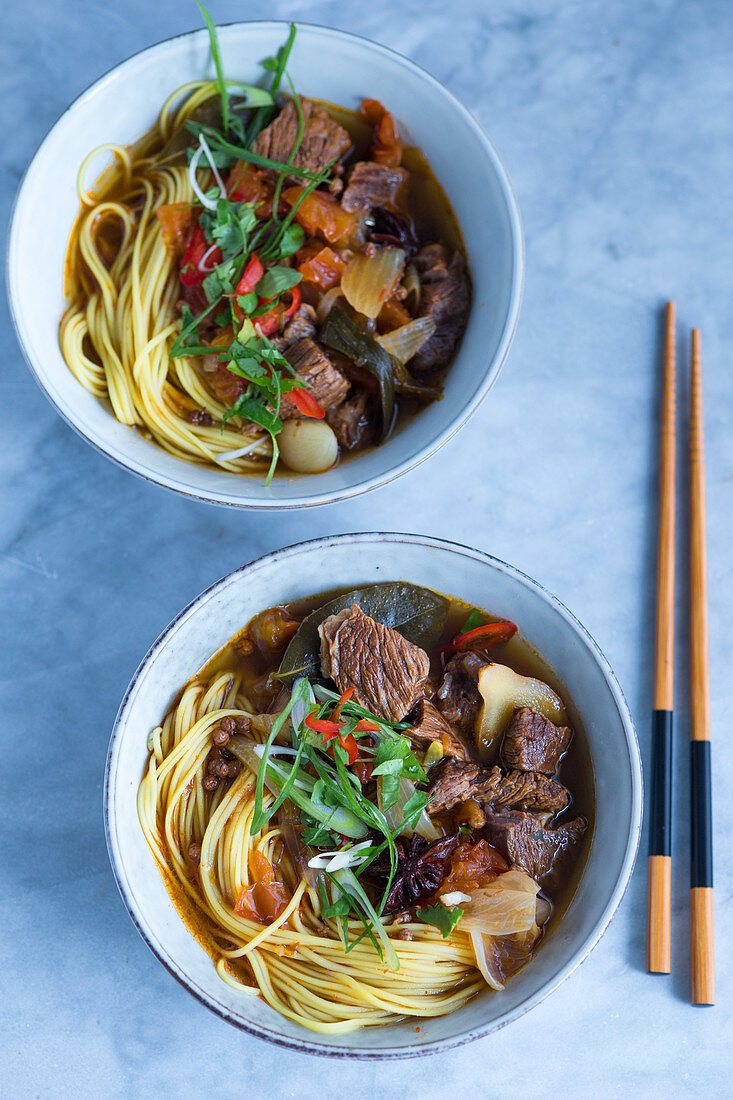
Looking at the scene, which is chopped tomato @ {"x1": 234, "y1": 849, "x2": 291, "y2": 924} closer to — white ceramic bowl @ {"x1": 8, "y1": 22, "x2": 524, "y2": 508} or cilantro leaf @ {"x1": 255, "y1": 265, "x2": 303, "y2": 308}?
white ceramic bowl @ {"x1": 8, "y1": 22, "x2": 524, "y2": 508}

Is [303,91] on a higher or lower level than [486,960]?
higher

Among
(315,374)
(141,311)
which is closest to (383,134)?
(315,374)

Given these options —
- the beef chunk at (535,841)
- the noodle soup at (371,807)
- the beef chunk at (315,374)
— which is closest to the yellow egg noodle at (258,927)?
the noodle soup at (371,807)

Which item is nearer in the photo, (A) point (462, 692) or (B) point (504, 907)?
(B) point (504, 907)

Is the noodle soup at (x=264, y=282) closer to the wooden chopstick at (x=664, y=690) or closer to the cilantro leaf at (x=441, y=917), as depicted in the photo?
the wooden chopstick at (x=664, y=690)

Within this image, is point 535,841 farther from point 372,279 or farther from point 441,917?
point 372,279

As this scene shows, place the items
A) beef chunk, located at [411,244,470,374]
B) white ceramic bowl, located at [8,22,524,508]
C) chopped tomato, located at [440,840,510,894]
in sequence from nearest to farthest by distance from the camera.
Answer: chopped tomato, located at [440,840,510,894] < white ceramic bowl, located at [8,22,524,508] < beef chunk, located at [411,244,470,374]

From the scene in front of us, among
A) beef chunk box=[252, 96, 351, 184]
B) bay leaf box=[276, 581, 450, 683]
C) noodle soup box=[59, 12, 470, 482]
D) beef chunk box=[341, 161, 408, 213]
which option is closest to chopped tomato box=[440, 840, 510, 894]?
bay leaf box=[276, 581, 450, 683]
